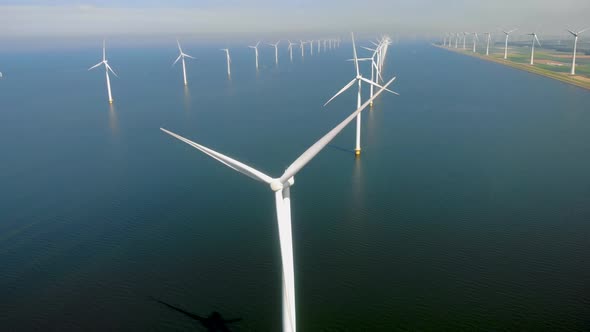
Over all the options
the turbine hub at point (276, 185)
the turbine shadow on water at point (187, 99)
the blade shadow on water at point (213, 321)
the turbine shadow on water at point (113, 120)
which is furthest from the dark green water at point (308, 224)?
the turbine shadow on water at point (187, 99)

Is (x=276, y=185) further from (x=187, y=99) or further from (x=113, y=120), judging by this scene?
(x=187, y=99)

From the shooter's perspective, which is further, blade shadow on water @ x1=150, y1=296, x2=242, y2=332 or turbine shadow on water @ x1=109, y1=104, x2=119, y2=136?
turbine shadow on water @ x1=109, y1=104, x2=119, y2=136

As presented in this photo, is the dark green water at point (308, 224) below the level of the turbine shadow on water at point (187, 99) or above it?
below

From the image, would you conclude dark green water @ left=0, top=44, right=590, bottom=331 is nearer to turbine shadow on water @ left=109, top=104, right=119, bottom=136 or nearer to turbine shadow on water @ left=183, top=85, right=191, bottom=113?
turbine shadow on water @ left=109, top=104, right=119, bottom=136

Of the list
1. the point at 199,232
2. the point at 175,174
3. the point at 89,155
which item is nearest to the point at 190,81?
the point at 89,155

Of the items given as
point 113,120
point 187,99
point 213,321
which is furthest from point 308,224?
point 187,99

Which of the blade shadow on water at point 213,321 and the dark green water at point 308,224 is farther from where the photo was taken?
the dark green water at point 308,224

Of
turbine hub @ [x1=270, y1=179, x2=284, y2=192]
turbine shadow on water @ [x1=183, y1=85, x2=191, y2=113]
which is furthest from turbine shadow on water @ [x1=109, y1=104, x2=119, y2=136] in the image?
turbine hub @ [x1=270, y1=179, x2=284, y2=192]

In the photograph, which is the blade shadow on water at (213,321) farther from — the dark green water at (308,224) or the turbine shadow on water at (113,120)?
the turbine shadow on water at (113,120)

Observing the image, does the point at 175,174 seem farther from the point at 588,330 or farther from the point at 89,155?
the point at 588,330
